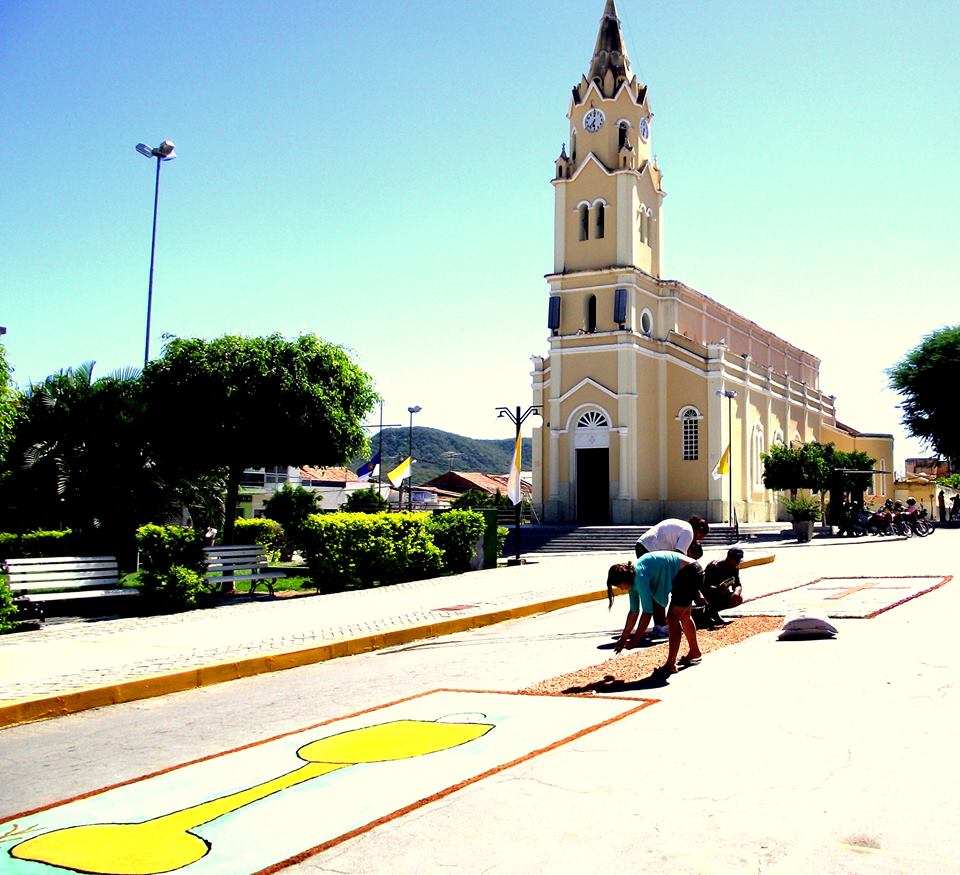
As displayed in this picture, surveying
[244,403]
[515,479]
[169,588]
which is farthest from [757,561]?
[169,588]

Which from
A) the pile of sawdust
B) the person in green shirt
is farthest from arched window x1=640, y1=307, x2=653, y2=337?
the person in green shirt

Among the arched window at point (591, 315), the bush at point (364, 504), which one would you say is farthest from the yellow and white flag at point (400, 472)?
the arched window at point (591, 315)

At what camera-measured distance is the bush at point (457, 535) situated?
829 inches

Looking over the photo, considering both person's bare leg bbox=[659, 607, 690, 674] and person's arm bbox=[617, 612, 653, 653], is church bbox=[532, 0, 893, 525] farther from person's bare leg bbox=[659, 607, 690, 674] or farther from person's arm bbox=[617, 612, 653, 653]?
person's bare leg bbox=[659, 607, 690, 674]

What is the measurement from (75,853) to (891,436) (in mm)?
67621

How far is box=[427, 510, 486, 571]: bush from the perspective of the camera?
21047mm

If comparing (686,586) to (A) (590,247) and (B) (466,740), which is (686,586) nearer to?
(B) (466,740)

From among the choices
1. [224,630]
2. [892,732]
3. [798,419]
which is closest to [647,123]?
[798,419]

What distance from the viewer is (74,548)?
16641 millimetres

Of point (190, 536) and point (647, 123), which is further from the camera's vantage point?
point (647, 123)

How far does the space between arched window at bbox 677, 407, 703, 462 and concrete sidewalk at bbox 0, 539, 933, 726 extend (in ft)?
73.2

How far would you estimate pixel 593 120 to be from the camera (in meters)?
43.7

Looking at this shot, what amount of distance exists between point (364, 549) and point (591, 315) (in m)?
26.4

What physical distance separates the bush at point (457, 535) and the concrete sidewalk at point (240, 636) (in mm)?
1426
